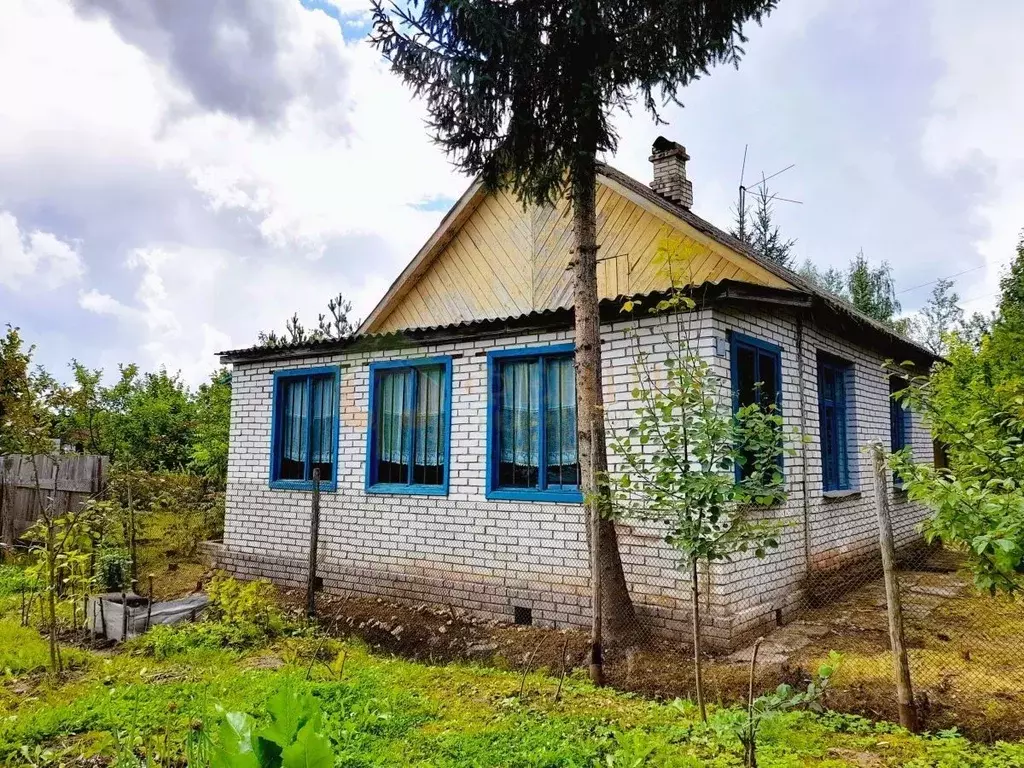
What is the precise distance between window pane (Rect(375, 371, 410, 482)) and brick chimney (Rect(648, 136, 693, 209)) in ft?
21.7

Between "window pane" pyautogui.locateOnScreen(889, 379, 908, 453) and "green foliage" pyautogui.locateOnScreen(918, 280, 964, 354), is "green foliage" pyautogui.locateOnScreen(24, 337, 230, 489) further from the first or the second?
"green foliage" pyautogui.locateOnScreen(918, 280, 964, 354)

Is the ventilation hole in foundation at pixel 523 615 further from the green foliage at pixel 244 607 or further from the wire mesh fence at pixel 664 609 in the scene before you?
the green foliage at pixel 244 607

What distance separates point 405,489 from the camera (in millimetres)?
7730

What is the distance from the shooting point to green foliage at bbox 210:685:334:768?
3.80ft

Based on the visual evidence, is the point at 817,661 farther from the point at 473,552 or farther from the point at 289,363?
the point at 289,363

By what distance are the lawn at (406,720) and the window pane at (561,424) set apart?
197 cm

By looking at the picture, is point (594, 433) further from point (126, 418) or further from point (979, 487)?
point (126, 418)

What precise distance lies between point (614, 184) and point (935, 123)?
12359mm

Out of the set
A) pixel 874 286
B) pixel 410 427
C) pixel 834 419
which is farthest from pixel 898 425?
pixel 874 286

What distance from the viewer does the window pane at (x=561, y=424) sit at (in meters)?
6.68

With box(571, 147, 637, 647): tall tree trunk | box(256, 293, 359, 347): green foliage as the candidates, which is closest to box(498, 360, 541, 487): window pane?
box(571, 147, 637, 647): tall tree trunk

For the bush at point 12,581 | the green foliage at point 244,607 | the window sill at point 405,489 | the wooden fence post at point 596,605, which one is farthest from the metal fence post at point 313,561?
the bush at point 12,581

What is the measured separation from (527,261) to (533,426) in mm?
5147

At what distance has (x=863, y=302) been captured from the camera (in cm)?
2783
